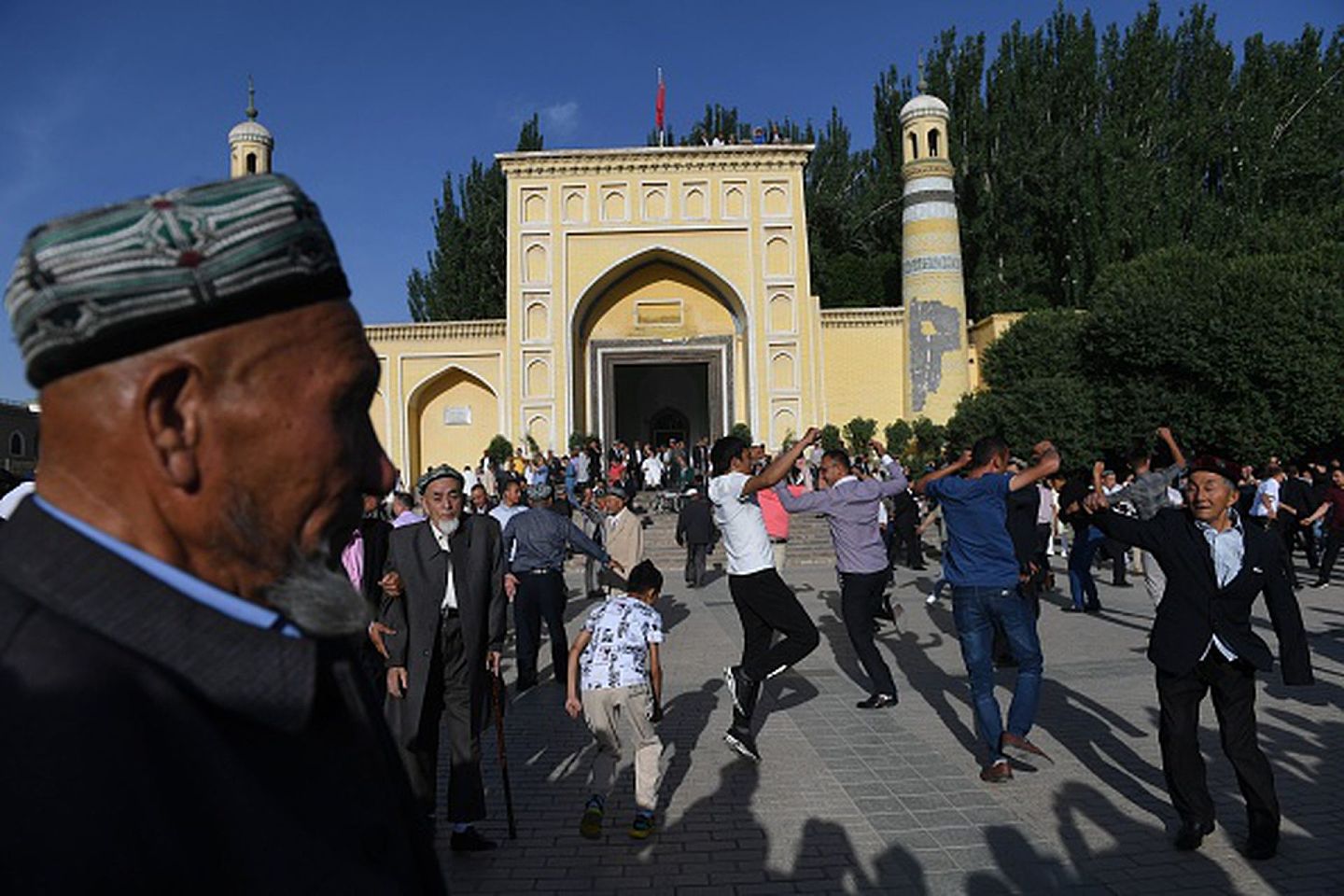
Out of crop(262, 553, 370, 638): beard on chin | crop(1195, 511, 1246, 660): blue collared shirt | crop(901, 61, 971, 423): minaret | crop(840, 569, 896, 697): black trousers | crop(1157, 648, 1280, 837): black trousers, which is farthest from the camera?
crop(901, 61, 971, 423): minaret

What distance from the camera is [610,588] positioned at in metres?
8.12

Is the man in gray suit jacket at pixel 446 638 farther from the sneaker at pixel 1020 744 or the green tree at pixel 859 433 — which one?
the green tree at pixel 859 433

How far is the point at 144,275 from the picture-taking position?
0.90 m

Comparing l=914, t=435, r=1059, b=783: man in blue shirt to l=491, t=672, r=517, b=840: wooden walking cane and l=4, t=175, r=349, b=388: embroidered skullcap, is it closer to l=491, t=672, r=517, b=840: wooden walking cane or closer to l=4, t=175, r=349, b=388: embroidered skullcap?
l=491, t=672, r=517, b=840: wooden walking cane

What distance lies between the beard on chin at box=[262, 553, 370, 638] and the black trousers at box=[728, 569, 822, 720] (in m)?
5.31

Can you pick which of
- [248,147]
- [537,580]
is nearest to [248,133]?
[248,147]

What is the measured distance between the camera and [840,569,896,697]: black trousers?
23.7 feet

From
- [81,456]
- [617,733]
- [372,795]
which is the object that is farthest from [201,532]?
[617,733]

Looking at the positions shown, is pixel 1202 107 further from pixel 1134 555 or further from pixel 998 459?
pixel 998 459

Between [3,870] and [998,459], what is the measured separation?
5979 millimetres

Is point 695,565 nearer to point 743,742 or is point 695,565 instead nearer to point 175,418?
point 743,742

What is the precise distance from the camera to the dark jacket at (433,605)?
478 cm

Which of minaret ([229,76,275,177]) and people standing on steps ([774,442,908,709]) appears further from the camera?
minaret ([229,76,275,177])

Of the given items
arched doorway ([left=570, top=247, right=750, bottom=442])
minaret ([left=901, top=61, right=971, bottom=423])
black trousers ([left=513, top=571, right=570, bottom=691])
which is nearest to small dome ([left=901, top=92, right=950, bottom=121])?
minaret ([left=901, top=61, right=971, bottom=423])
